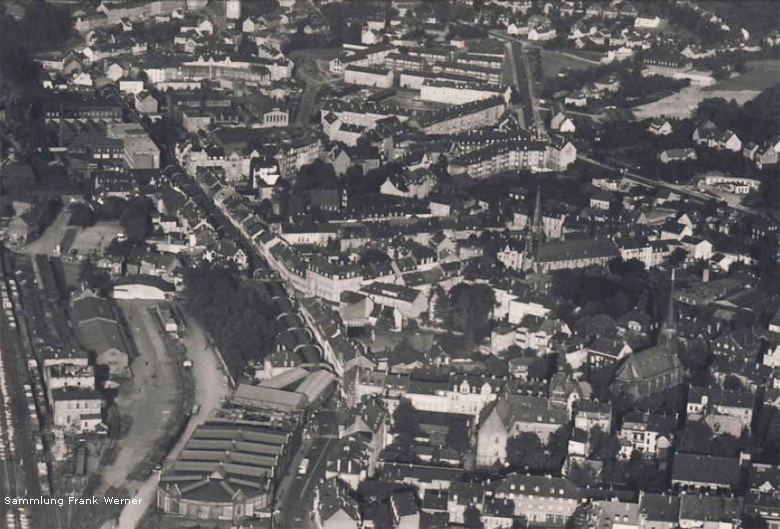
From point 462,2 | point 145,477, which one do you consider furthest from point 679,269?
point 462,2

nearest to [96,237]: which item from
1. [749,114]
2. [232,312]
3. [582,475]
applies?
[232,312]

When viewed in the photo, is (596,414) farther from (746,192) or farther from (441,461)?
(746,192)

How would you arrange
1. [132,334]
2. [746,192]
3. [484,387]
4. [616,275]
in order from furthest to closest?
[746,192]
[616,275]
[132,334]
[484,387]

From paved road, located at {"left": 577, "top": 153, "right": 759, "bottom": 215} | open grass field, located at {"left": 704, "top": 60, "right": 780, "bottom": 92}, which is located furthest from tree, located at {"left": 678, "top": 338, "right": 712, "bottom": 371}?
open grass field, located at {"left": 704, "top": 60, "right": 780, "bottom": 92}

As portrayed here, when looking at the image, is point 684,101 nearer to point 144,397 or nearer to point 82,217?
point 82,217

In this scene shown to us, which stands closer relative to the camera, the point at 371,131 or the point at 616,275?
the point at 616,275

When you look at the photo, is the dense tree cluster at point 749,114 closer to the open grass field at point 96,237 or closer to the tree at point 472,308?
the tree at point 472,308

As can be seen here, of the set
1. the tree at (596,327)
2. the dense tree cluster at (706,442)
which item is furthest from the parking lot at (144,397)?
the dense tree cluster at (706,442)
